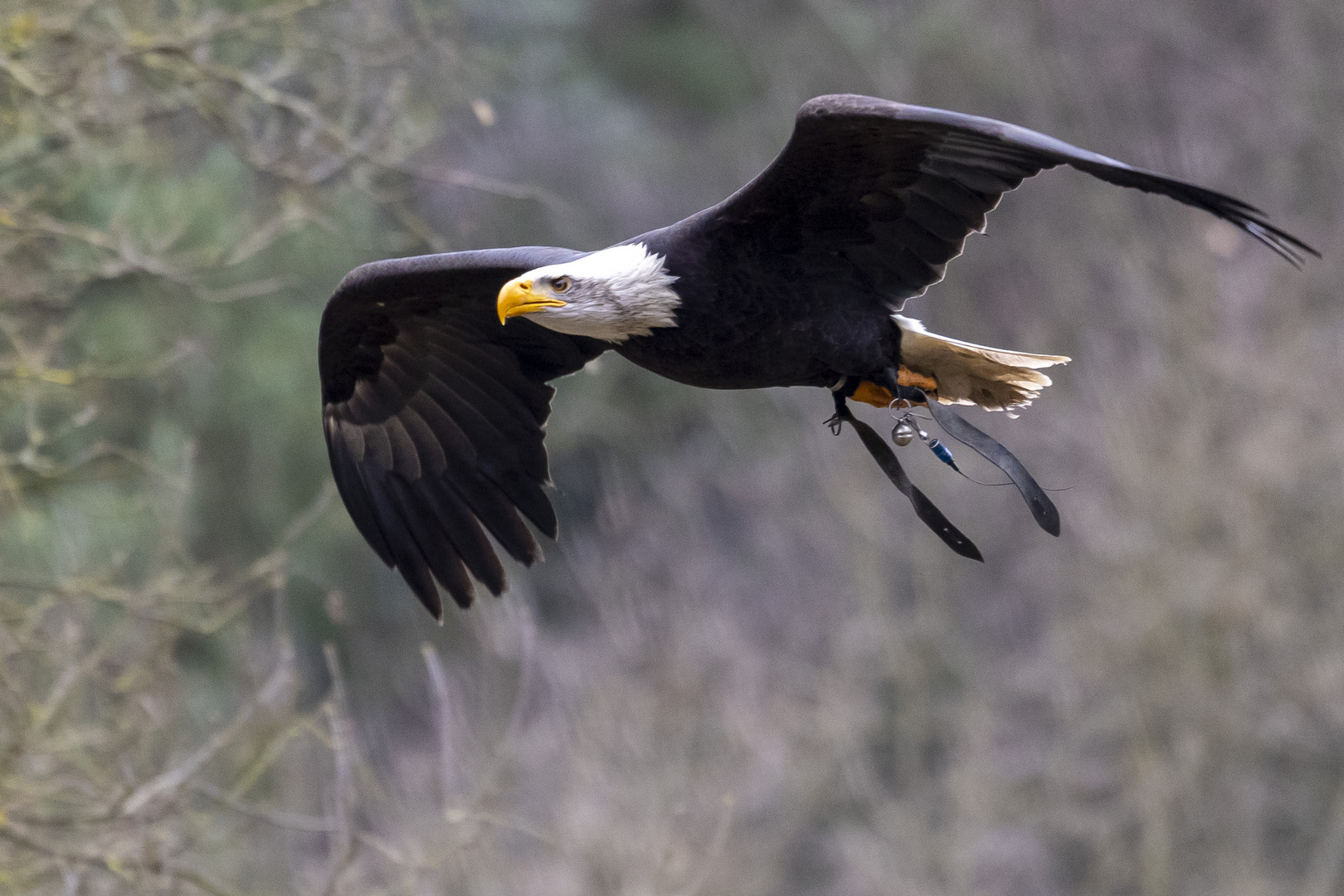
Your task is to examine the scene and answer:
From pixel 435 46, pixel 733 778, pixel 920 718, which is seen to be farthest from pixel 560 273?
pixel 920 718

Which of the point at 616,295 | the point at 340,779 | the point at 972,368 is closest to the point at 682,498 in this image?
the point at 972,368

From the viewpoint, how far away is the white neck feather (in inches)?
179

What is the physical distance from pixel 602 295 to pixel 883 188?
80cm

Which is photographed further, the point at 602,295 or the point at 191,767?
the point at 191,767

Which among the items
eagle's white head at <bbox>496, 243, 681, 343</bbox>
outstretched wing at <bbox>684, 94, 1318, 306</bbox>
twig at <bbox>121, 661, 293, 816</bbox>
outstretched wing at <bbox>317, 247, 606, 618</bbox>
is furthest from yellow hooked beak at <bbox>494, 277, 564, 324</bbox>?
twig at <bbox>121, 661, 293, 816</bbox>

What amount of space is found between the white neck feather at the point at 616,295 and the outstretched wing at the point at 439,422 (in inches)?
35.4

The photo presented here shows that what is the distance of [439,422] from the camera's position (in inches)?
234

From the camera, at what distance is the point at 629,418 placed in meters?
17.0

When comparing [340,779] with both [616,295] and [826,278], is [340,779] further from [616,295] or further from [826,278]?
[826,278]

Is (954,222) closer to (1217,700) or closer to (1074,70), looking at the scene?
(1217,700)

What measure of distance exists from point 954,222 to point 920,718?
11068mm

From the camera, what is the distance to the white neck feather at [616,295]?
14.9 feet

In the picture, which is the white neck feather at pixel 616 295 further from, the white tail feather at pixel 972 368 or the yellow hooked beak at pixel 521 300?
the white tail feather at pixel 972 368

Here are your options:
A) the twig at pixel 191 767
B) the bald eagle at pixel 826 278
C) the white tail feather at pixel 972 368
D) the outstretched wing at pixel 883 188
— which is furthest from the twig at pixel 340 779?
the white tail feather at pixel 972 368
